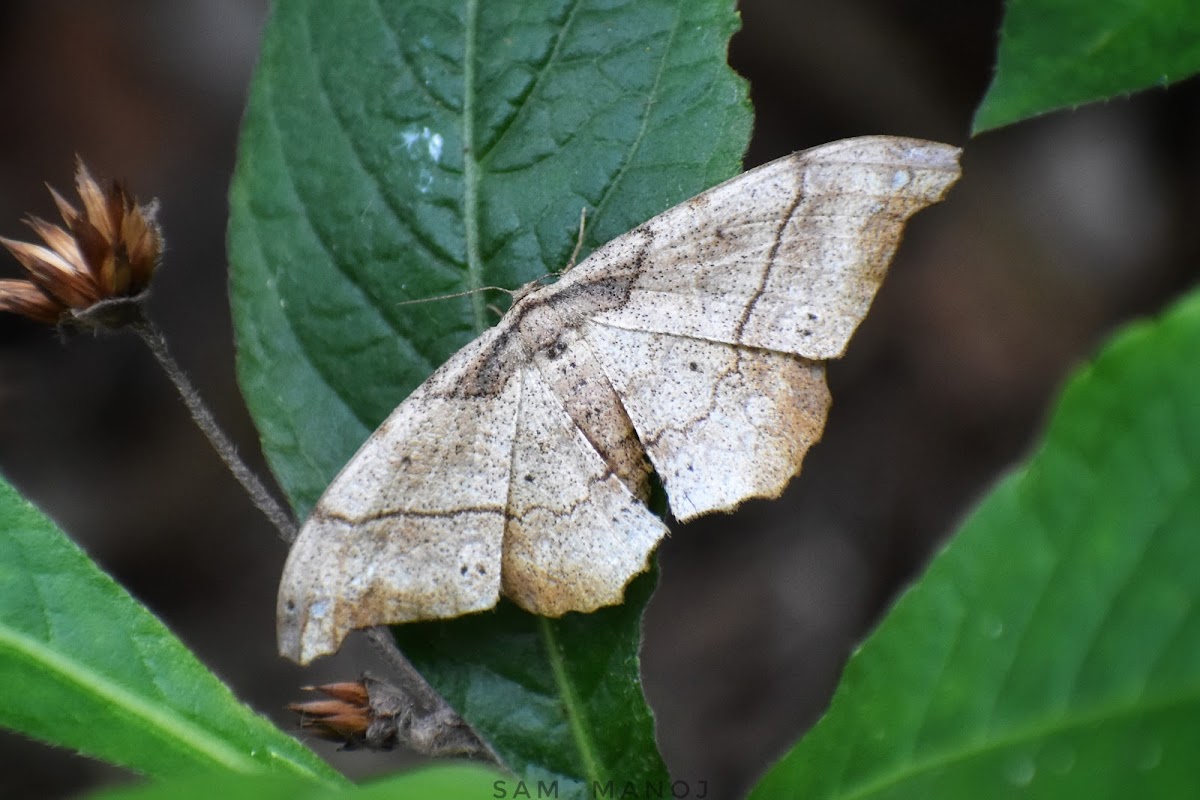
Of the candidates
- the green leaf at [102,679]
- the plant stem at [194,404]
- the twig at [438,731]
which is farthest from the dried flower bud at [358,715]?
the plant stem at [194,404]

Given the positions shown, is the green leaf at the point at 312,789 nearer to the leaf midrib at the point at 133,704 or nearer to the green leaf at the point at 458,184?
the leaf midrib at the point at 133,704

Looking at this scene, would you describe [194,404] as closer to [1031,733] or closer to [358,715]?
[358,715]

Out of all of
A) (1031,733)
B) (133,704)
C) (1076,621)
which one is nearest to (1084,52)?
(1076,621)

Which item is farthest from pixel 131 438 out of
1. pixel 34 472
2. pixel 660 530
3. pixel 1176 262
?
pixel 1176 262

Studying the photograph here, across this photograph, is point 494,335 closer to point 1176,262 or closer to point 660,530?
point 660,530

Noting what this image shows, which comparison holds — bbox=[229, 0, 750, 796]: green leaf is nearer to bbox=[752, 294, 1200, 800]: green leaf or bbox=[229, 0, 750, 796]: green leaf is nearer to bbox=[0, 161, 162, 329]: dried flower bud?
bbox=[0, 161, 162, 329]: dried flower bud
